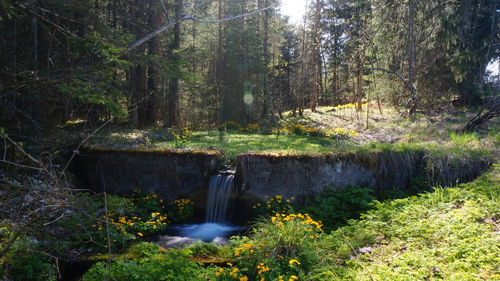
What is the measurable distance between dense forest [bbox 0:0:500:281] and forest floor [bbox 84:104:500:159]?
0.12m

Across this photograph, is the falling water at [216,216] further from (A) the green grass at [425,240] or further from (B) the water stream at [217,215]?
(A) the green grass at [425,240]

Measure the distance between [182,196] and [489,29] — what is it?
1468cm

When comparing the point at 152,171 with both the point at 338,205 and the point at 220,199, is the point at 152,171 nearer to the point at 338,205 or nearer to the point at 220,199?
the point at 220,199

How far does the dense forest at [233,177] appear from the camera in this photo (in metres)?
3.75

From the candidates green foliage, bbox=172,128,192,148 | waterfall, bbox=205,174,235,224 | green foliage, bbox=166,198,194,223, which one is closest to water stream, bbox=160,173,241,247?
waterfall, bbox=205,174,235,224

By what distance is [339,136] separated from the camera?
12430 millimetres

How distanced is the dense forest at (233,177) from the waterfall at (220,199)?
0.04m

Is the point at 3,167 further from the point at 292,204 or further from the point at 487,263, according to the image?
the point at 487,263

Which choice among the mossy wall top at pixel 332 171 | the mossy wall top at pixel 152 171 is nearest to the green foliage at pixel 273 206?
the mossy wall top at pixel 332 171

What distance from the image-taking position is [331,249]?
4.36m

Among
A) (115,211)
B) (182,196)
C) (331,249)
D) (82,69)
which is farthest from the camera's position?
(182,196)

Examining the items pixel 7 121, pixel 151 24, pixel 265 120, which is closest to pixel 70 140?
pixel 7 121

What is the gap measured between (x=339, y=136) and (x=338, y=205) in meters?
6.82

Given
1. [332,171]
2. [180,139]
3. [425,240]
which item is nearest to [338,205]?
[332,171]
